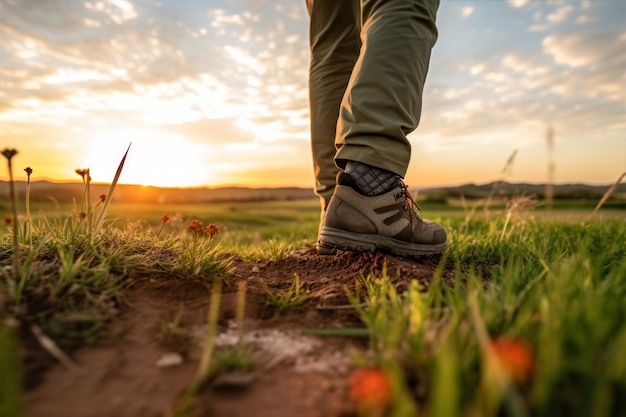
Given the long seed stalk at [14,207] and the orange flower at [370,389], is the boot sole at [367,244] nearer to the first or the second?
the orange flower at [370,389]

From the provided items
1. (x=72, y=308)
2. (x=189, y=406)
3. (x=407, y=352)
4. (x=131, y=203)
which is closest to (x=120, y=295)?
(x=72, y=308)

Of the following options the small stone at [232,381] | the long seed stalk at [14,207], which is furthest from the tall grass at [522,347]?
the long seed stalk at [14,207]

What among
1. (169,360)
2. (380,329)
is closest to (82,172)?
(169,360)

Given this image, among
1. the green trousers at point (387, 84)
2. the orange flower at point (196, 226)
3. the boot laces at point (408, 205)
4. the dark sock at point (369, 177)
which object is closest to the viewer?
the orange flower at point (196, 226)

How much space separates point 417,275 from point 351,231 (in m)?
0.52

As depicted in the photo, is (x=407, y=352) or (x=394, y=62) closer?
(x=407, y=352)

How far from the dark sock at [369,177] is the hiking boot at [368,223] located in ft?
0.08

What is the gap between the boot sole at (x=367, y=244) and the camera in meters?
2.19

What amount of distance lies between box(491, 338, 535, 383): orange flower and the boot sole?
1236 millimetres

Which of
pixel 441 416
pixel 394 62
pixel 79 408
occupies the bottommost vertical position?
pixel 79 408

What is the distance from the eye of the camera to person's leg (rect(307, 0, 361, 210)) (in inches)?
110

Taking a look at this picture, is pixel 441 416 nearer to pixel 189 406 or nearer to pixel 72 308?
pixel 189 406

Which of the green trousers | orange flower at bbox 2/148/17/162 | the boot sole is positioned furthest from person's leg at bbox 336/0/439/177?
orange flower at bbox 2/148/17/162

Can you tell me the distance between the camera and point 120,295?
1.46m
